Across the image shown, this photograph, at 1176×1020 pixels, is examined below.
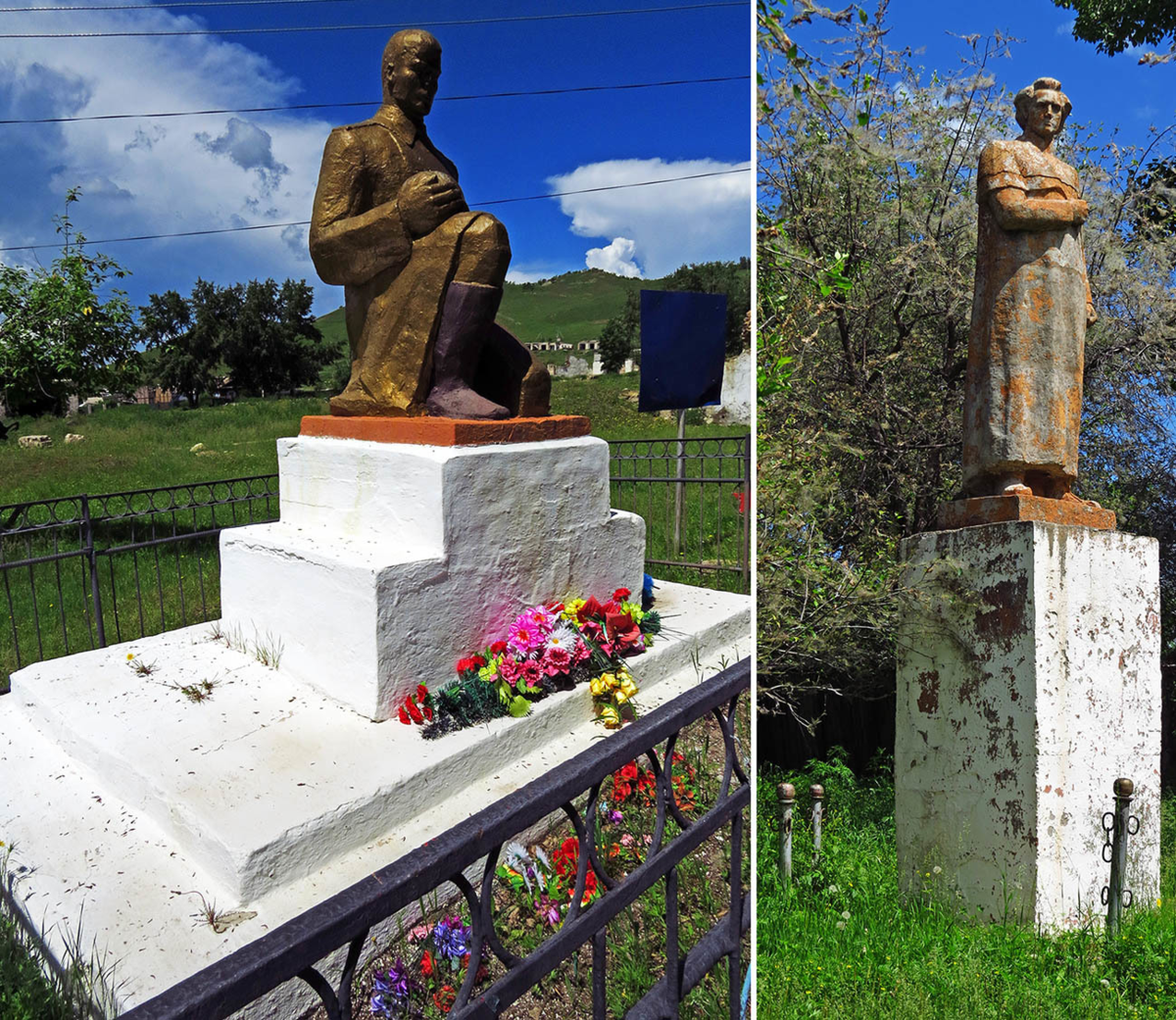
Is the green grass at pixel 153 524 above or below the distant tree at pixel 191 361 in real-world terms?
below

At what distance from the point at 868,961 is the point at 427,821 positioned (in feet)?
4.36

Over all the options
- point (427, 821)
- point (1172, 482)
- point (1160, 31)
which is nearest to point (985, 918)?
point (427, 821)

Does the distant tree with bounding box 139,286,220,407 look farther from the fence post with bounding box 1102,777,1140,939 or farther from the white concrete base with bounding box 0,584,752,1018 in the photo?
the fence post with bounding box 1102,777,1140,939

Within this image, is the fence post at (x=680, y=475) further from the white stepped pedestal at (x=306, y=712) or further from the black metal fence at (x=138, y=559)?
the white stepped pedestal at (x=306, y=712)

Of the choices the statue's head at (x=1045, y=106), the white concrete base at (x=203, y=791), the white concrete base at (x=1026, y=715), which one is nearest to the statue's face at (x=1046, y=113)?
the statue's head at (x=1045, y=106)

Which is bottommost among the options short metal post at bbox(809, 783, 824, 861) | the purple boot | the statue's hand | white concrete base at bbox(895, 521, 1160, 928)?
short metal post at bbox(809, 783, 824, 861)

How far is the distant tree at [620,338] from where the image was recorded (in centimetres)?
1952

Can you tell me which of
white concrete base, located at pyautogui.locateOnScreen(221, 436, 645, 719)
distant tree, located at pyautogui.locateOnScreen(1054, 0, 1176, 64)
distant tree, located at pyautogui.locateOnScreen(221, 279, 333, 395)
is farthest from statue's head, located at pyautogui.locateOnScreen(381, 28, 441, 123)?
distant tree, located at pyautogui.locateOnScreen(221, 279, 333, 395)

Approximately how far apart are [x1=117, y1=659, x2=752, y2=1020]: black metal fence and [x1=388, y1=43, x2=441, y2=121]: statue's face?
9.37ft

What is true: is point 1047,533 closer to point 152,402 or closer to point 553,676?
point 553,676

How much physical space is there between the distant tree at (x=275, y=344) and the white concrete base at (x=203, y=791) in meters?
8.32

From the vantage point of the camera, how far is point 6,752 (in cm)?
296

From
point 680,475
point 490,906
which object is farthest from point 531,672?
point 680,475

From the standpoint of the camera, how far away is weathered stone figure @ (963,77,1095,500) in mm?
3193
